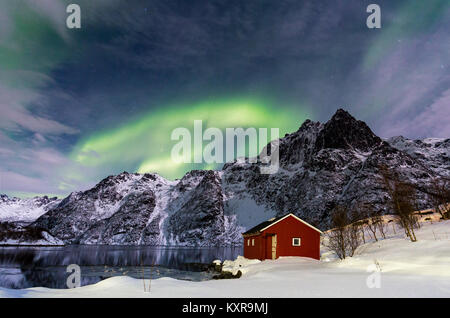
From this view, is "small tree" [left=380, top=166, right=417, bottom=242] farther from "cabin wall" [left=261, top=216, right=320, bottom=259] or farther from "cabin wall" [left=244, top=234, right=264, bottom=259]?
"cabin wall" [left=244, top=234, right=264, bottom=259]

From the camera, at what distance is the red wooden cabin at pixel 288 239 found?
43.0 meters

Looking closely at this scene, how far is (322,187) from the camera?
192125 mm

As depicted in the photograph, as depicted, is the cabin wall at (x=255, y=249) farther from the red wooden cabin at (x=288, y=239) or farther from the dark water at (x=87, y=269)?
the dark water at (x=87, y=269)

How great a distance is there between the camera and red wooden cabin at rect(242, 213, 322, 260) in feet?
141

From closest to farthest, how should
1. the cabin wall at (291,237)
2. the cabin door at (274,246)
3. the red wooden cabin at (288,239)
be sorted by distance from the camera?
1. the cabin door at (274,246)
2. the red wooden cabin at (288,239)
3. the cabin wall at (291,237)

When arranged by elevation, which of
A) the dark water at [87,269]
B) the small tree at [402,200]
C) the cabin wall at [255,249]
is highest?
the small tree at [402,200]

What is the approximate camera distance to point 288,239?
43.6 metres

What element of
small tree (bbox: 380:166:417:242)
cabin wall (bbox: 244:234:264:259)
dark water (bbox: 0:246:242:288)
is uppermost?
small tree (bbox: 380:166:417:242)

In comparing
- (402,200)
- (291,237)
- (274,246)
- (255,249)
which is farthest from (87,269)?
(402,200)

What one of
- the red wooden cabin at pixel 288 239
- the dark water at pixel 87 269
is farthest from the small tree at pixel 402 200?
the dark water at pixel 87 269

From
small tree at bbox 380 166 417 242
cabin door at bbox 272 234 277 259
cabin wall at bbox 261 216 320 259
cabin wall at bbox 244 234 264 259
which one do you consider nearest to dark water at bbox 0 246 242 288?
cabin wall at bbox 244 234 264 259

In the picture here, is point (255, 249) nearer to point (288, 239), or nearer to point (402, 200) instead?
point (288, 239)
